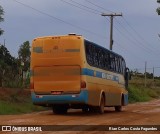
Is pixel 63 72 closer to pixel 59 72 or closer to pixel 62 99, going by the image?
pixel 59 72

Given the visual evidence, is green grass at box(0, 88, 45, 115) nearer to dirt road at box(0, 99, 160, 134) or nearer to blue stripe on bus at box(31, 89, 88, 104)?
blue stripe on bus at box(31, 89, 88, 104)

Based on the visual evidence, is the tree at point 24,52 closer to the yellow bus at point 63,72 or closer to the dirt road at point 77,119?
the yellow bus at point 63,72

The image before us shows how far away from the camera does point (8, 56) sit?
53594 millimetres

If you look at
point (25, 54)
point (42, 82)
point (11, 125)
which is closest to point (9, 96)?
point (42, 82)

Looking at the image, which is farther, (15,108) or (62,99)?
(15,108)

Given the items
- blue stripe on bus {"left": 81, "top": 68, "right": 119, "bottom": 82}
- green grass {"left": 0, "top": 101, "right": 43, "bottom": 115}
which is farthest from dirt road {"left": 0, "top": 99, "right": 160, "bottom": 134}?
green grass {"left": 0, "top": 101, "right": 43, "bottom": 115}

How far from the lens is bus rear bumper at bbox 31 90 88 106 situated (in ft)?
72.1

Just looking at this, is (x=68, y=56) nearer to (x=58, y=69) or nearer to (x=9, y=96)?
(x=58, y=69)

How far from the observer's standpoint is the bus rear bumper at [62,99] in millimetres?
21984

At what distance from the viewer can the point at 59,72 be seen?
22.2m

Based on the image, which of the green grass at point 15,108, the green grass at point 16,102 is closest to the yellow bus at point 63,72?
the green grass at point 15,108

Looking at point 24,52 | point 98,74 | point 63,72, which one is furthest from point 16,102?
point 24,52

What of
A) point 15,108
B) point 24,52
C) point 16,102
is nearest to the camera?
point 15,108

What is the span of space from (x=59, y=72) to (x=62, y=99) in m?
1.22
